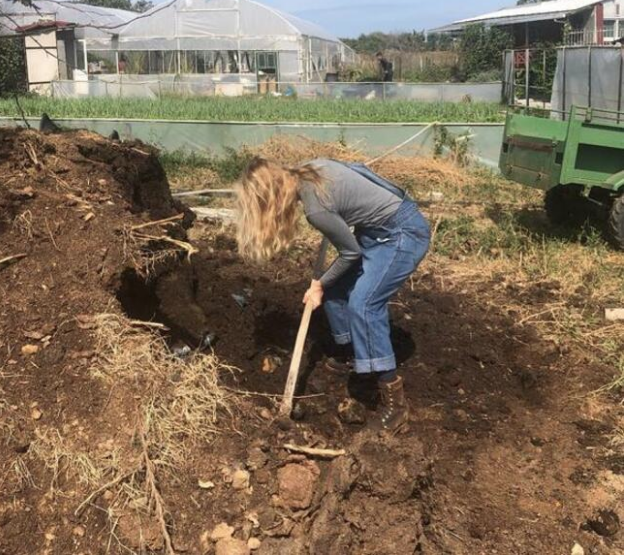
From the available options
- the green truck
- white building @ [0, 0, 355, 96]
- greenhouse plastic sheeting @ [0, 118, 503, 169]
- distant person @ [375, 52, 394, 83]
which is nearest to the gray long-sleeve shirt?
the green truck

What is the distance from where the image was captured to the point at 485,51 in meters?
35.3

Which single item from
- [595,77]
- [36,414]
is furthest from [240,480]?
[595,77]

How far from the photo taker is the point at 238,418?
320 centimetres

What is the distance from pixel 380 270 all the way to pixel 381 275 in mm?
26

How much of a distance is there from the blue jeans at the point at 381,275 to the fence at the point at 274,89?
20591 mm

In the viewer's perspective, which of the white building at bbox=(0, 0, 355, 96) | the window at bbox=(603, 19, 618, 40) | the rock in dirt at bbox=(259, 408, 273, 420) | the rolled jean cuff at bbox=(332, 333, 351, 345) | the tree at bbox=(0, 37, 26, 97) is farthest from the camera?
the window at bbox=(603, 19, 618, 40)

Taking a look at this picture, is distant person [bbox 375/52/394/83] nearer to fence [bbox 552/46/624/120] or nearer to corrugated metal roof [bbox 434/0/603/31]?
corrugated metal roof [bbox 434/0/603/31]

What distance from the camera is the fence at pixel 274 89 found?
24891mm

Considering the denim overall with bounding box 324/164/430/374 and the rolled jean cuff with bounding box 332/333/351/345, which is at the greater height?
the denim overall with bounding box 324/164/430/374

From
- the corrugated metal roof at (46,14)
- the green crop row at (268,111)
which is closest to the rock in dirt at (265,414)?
the corrugated metal roof at (46,14)

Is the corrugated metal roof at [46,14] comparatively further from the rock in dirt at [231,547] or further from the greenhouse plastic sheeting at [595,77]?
the greenhouse plastic sheeting at [595,77]

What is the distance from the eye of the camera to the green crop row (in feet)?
55.3

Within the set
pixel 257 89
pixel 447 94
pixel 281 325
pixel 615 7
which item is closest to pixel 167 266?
pixel 281 325

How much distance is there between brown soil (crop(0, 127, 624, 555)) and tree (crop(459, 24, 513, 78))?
105 feet
